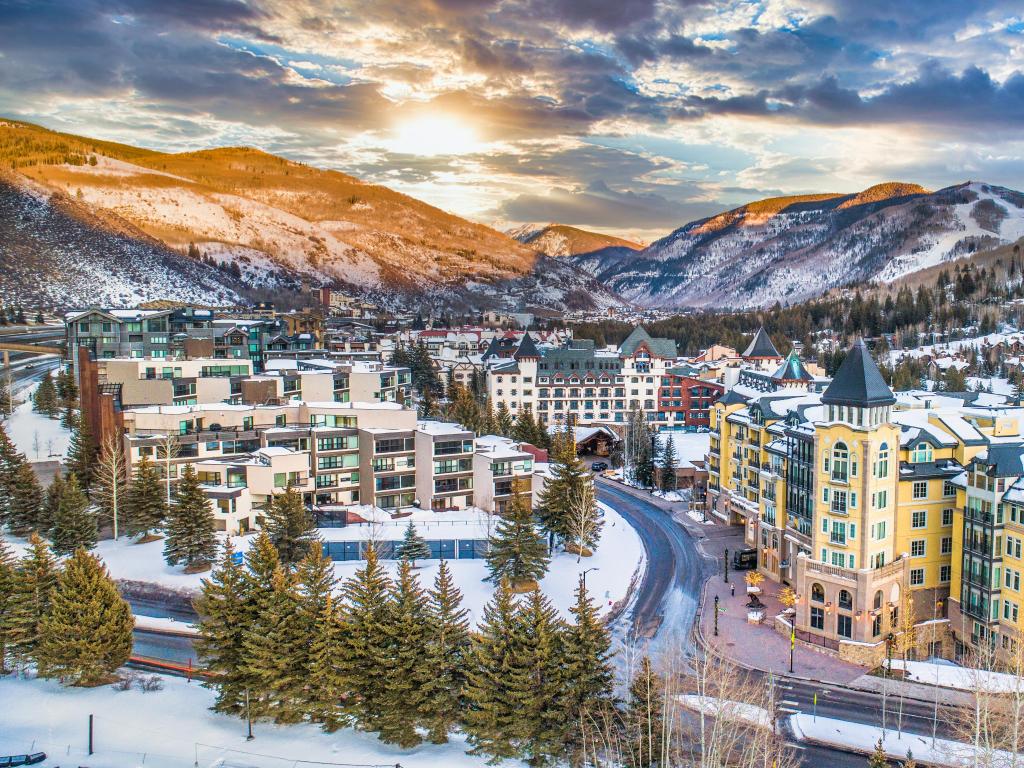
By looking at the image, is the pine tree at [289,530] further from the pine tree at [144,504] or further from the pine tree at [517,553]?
the pine tree at [517,553]

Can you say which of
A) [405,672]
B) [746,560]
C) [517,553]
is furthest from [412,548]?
[746,560]

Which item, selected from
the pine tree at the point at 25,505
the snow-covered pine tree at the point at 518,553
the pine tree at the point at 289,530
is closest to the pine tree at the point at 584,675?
the snow-covered pine tree at the point at 518,553

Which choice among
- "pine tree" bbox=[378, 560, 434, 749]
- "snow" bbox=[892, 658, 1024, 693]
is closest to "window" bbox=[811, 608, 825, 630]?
"snow" bbox=[892, 658, 1024, 693]

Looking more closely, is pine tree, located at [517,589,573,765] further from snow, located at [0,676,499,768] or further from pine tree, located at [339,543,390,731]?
pine tree, located at [339,543,390,731]

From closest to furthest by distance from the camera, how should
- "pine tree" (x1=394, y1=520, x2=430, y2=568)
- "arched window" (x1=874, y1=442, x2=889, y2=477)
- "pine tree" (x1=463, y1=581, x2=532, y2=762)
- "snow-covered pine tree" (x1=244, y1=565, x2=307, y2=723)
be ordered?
"pine tree" (x1=463, y1=581, x2=532, y2=762) < "snow-covered pine tree" (x1=244, y1=565, x2=307, y2=723) < "arched window" (x1=874, y1=442, x2=889, y2=477) < "pine tree" (x1=394, y1=520, x2=430, y2=568)

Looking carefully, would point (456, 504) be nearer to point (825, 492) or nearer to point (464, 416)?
point (464, 416)
